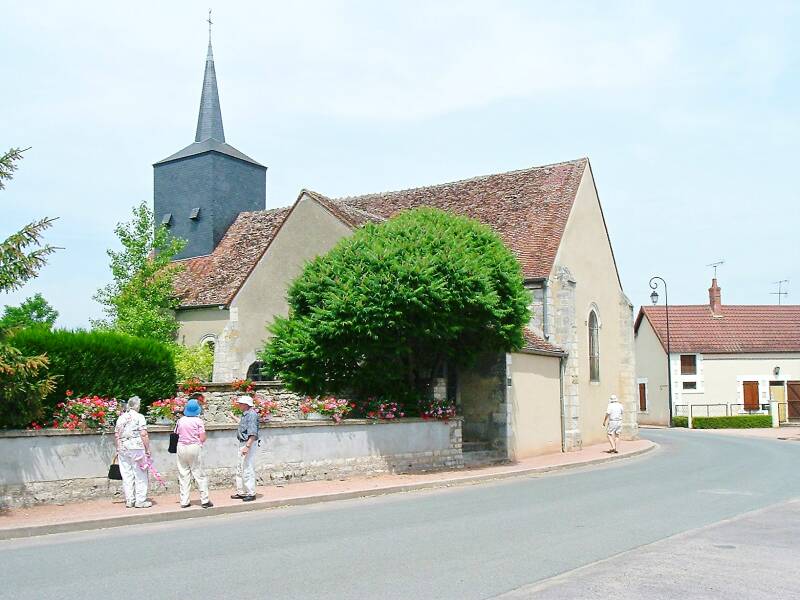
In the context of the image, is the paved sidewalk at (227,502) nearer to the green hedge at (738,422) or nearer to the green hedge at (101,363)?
the green hedge at (101,363)

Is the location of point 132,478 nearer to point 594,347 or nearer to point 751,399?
point 594,347

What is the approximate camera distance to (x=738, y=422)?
41.2 meters

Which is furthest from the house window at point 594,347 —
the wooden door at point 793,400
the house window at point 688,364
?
the wooden door at point 793,400

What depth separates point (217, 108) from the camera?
3575 cm

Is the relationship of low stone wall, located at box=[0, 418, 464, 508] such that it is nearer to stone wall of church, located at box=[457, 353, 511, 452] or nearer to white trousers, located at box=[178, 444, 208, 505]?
white trousers, located at box=[178, 444, 208, 505]

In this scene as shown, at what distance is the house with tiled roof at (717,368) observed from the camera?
4619 cm

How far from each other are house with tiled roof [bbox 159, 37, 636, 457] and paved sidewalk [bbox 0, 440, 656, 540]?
8.42 feet

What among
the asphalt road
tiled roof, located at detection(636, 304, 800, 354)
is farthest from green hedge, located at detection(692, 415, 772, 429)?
the asphalt road

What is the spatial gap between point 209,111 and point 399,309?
21765mm

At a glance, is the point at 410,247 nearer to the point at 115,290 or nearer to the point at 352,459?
the point at 352,459

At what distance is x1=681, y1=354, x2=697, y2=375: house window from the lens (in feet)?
153

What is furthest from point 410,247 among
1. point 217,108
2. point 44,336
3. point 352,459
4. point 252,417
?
point 217,108

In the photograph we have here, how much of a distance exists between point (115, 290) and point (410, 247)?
17814 mm

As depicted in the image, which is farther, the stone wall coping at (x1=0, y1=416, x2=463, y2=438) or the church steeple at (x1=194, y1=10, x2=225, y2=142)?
the church steeple at (x1=194, y1=10, x2=225, y2=142)
